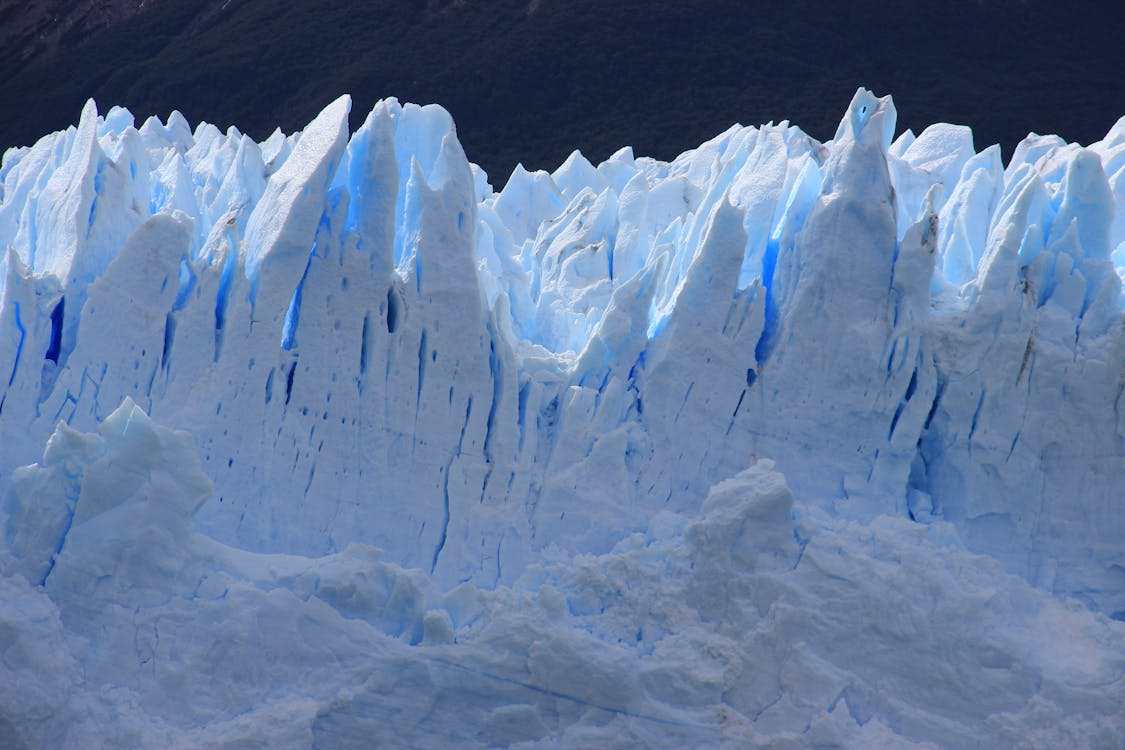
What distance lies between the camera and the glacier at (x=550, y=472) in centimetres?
700

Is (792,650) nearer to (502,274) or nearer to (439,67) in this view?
(502,274)

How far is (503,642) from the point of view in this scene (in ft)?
23.1

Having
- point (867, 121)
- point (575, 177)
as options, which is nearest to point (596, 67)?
point (575, 177)

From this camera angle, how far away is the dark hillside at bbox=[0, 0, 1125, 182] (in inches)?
883

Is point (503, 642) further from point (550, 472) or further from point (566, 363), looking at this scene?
point (566, 363)

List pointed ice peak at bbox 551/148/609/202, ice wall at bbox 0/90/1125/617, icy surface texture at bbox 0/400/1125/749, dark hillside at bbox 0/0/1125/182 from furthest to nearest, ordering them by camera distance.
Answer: dark hillside at bbox 0/0/1125/182
pointed ice peak at bbox 551/148/609/202
ice wall at bbox 0/90/1125/617
icy surface texture at bbox 0/400/1125/749

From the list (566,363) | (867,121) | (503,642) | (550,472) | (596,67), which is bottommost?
(596,67)

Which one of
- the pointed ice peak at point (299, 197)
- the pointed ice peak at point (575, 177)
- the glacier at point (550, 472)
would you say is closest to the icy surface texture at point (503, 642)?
the glacier at point (550, 472)

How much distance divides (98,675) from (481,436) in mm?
2503

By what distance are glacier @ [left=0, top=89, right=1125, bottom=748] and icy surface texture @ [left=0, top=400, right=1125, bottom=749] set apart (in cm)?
2

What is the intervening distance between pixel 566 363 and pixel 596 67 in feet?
54.6

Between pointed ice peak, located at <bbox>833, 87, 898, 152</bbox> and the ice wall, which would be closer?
the ice wall

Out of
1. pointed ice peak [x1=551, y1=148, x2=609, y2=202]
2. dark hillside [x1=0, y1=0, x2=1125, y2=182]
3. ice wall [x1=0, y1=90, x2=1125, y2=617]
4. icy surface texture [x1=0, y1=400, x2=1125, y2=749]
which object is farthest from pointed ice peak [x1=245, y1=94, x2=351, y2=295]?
dark hillside [x1=0, y1=0, x2=1125, y2=182]

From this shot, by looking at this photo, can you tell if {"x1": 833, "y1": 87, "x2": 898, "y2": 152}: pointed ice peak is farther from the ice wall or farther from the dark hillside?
the dark hillside
